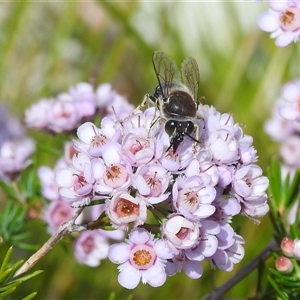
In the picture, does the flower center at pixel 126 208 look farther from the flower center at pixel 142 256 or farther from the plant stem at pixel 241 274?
the plant stem at pixel 241 274

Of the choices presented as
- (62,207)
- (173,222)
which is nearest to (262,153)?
(62,207)

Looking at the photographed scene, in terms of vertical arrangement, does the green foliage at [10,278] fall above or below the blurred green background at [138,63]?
above

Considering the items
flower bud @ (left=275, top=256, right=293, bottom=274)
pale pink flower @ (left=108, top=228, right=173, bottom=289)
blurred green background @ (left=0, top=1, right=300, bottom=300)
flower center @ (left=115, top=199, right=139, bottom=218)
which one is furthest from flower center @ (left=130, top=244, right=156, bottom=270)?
blurred green background @ (left=0, top=1, right=300, bottom=300)

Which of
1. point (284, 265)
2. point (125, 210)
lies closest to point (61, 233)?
point (125, 210)

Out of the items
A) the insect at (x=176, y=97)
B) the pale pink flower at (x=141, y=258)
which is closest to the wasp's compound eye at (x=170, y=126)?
the insect at (x=176, y=97)

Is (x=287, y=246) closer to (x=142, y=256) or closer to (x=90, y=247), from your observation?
(x=142, y=256)

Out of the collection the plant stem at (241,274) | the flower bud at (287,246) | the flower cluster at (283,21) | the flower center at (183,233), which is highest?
the flower cluster at (283,21)
